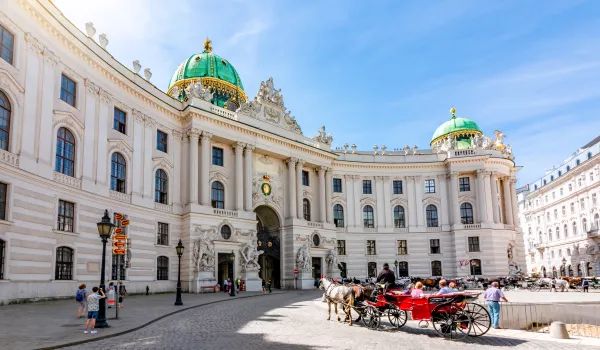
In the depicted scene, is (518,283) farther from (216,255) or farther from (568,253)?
(568,253)

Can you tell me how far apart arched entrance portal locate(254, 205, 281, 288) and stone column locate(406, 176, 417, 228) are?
19.0 metres

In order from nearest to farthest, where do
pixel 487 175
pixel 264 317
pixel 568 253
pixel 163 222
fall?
pixel 264 317 → pixel 163 222 → pixel 487 175 → pixel 568 253

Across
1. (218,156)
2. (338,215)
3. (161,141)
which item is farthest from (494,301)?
(338,215)

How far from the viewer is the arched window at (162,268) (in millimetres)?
36281

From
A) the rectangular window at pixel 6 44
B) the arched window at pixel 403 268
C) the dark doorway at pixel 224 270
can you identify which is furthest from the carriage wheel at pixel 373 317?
the arched window at pixel 403 268

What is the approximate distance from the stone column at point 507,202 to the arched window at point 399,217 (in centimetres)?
1340

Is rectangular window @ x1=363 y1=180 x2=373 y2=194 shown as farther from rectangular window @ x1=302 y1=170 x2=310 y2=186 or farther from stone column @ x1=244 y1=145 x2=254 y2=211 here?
stone column @ x1=244 y1=145 x2=254 y2=211

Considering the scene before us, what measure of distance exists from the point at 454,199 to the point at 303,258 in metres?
22.7

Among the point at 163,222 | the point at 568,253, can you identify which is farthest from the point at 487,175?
the point at 163,222

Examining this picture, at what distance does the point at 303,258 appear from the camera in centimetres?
4681

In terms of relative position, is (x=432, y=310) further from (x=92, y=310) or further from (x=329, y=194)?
(x=329, y=194)

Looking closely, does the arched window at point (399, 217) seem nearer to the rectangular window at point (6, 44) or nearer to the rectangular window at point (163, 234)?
the rectangular window at point (163, 234)

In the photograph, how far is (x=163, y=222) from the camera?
123 feet

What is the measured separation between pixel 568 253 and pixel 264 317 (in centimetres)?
7227
